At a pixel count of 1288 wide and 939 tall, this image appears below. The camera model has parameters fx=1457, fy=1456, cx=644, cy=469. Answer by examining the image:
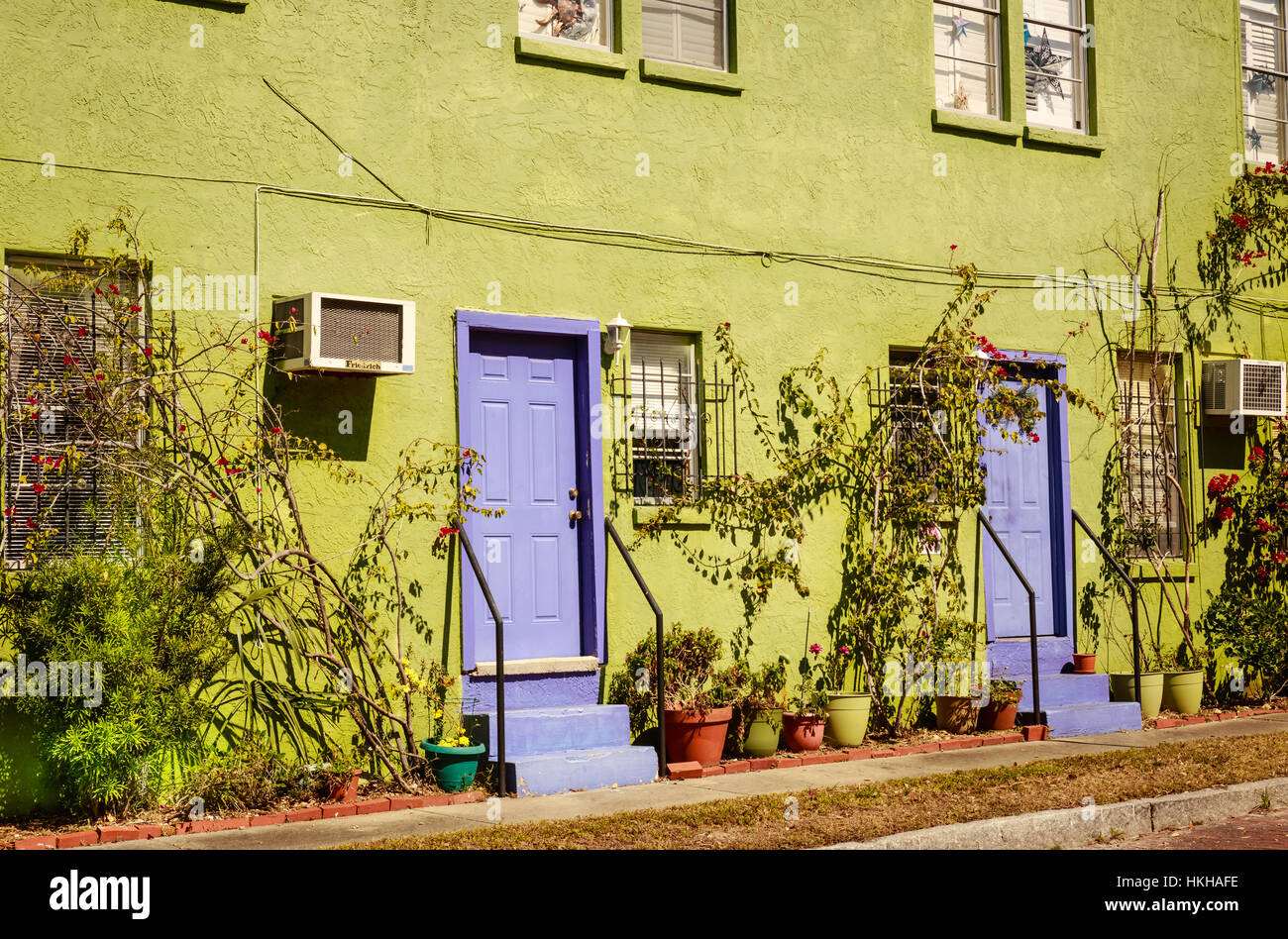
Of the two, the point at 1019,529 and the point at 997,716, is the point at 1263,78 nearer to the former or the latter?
the point at 1019,529

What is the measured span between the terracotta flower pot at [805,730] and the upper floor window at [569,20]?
4908 mm

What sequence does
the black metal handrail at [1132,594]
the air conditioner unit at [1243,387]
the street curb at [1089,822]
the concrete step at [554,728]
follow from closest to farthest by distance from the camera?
the street curb at [1089,822]
the concrete step at [554,728]
the black metal handrail at [1132,594]
the air conditioner unit at [1243,387]

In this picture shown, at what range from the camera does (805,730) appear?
1009cm

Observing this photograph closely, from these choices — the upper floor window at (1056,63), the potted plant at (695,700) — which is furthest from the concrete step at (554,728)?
the upper floor window at (1056,63)

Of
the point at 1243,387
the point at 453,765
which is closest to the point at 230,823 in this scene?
the point at 453,765

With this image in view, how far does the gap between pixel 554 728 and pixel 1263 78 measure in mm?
9658

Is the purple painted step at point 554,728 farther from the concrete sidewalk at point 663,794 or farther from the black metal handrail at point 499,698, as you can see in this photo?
the concrete sidewalk at point 663,794

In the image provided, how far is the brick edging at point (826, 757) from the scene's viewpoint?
30.6ft

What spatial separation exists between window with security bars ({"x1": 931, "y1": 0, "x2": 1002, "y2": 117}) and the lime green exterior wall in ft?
0.61

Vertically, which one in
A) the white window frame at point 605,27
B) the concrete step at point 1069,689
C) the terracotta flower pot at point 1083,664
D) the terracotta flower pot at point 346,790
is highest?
the white window frame at point 605,27

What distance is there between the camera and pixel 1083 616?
40.0 feet

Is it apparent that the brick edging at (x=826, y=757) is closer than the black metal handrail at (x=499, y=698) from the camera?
No

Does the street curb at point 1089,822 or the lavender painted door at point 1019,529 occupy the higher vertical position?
the lavender painted door at point 1019,529
